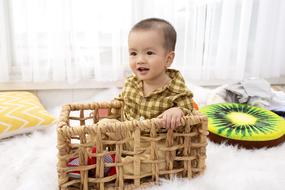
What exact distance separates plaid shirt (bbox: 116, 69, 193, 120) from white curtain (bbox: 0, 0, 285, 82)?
0.56 metres

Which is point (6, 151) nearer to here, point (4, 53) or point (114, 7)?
point (4, 53)

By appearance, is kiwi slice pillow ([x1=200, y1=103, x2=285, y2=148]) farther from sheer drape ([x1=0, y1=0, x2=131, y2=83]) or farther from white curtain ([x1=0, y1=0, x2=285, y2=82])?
sheer drape ([x1=0, y1=0, x2=131, y2=83])

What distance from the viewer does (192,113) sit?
3.19 feet

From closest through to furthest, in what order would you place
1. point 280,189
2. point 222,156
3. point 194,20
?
1. point 280,189
2. point 222,156
3. point 194,20

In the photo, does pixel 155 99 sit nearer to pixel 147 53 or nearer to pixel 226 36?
pixel 147 53

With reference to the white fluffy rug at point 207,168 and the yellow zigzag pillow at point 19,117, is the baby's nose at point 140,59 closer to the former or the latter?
the white fluffy rug at point 207,168

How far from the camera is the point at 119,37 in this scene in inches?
62.7

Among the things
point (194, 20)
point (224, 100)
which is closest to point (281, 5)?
point (194, 20)

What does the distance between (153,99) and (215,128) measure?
1.04 ft

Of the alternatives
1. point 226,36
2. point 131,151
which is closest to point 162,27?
point 131,151

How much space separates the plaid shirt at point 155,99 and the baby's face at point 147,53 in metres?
0.06

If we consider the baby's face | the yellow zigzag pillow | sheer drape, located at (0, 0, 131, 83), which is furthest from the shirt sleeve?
sheer drape, located at (0, 0, 131, 83)

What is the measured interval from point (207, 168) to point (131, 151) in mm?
266

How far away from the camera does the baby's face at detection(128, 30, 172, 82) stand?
3.22 feet
